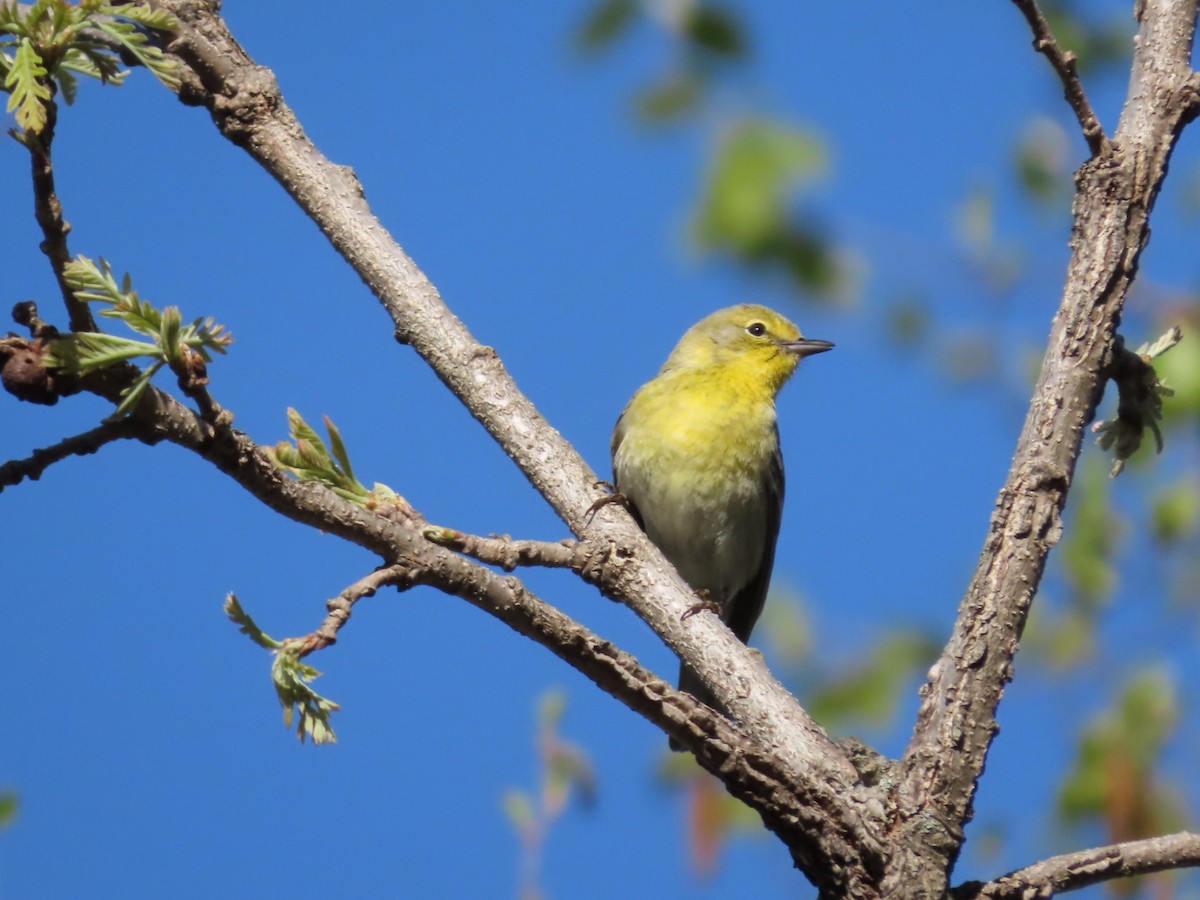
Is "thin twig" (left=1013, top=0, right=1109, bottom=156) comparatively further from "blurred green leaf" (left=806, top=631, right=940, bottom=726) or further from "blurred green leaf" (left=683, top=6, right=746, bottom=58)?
"blurred green leaf" (left=806, top=631, right=940, bottom=726)

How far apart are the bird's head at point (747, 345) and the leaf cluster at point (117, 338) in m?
5.33

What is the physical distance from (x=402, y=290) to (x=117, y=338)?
141cm

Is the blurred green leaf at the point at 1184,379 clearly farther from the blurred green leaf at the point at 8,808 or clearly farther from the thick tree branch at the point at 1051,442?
the blurred green leaf at the point at 8,808

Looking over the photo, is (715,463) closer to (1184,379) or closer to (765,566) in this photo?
(765,566)

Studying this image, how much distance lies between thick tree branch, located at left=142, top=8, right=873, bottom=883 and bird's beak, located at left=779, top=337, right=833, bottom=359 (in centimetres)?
429

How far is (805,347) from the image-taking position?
7863 millimetres

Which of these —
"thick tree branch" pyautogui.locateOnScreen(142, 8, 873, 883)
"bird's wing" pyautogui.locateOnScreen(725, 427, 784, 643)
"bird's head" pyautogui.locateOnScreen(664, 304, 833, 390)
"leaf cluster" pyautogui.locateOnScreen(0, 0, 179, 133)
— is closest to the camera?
"leaf cluster" pyautogui.locateOnScreen(0, 0, 179, 133)

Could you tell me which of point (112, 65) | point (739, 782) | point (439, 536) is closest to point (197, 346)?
point (112, 65)

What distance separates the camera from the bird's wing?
7410mm

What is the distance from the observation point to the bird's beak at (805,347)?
7.84 meters

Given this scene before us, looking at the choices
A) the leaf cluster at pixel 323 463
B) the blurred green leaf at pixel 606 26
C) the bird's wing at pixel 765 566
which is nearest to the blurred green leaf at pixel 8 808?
the leaf cluster at pixel 323 463

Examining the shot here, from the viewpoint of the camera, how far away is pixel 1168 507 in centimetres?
566

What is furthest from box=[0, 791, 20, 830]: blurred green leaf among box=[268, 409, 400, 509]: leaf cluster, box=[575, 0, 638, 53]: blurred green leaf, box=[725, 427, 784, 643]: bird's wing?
box=[725, 427, 784, 643]: bird's wing

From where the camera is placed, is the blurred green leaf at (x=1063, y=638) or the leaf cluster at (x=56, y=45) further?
the blurred green leaf at (x=1063, y=638)
